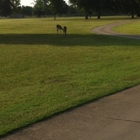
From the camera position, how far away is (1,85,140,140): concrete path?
4.97m

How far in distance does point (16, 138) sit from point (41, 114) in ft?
3.79

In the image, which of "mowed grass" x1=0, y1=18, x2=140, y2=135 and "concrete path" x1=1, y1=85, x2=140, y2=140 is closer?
"concrete path" x1=1, y1=85, x2=140, y2=140

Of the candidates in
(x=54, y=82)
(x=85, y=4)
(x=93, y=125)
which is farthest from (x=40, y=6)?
(x=93, y=125)

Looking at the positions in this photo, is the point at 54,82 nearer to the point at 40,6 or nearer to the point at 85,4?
the point at 85,4

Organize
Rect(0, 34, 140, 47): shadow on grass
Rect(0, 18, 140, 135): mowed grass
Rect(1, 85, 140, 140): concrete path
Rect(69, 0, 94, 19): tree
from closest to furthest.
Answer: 1. Rect(1, 85, 140, 140): concrete path
2. Rect(0, 18, 140, 135): mowed grass
3. Rect(0, 34, 140, 47): shadow on grass
4. Rect(69, 0, 94, 19): tree

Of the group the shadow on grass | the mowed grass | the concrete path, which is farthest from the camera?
the shadow on grass

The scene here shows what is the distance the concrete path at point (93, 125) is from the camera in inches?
196

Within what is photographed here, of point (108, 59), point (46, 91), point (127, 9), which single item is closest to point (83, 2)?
point (127, 9)

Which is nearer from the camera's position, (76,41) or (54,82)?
(54,82)

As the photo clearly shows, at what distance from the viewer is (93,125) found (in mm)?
5418

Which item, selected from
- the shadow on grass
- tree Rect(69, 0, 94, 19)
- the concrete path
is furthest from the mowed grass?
tree Rect(69, 0, 94, 19)

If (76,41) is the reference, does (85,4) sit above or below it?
above

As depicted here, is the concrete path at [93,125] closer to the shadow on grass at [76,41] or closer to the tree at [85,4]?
the shadow on grass at [76,41]

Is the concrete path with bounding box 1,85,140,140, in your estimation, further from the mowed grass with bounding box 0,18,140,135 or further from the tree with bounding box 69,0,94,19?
the tree with bounding box 69,0,94,19
